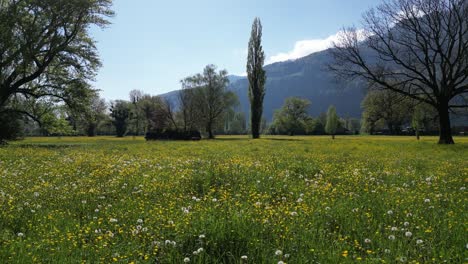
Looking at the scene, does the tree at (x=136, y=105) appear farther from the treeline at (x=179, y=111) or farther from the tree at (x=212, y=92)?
Result: the tree at (x=212, y=92)

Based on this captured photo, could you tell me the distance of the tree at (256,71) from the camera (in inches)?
3027

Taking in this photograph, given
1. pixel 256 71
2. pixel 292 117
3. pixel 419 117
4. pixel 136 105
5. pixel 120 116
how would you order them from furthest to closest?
pixel 292 117 → pixel 120 116 → pixel 136 105 → pixel 256 71 → pixel 419 117

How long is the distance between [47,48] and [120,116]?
84490mm

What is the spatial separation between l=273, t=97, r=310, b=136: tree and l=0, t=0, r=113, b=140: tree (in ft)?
361

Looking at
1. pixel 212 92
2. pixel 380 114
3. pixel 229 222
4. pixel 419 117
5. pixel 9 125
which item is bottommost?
pixel 229 222

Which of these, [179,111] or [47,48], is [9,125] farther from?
[179,111]

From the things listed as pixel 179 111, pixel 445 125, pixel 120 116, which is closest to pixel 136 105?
pixel 120 116

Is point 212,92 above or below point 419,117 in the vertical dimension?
above

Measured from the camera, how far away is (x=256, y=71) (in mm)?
76625

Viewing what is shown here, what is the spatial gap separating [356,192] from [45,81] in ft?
123

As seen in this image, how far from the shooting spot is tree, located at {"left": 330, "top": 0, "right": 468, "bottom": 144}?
35.0m

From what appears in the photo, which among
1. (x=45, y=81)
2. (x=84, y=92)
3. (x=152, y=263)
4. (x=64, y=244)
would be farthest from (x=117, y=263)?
(x=45, y=81)

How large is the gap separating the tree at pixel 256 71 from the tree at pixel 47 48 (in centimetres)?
4276

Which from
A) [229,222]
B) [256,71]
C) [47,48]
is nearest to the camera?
→ [229,222]
